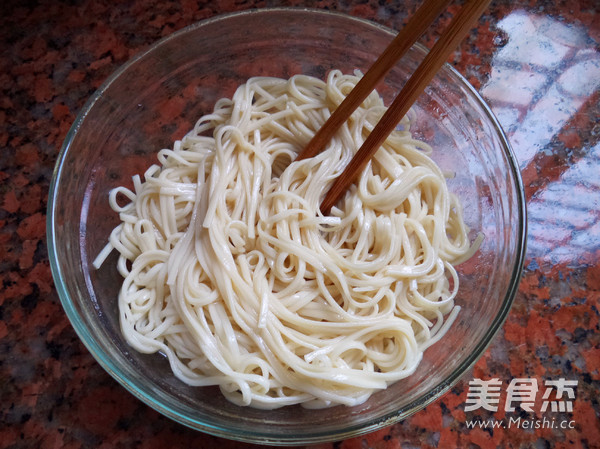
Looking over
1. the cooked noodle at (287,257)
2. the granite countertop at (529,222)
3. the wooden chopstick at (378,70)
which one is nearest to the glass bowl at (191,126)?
the cooked noodle at (287,257)

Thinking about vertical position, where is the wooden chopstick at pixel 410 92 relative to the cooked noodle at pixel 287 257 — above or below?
above

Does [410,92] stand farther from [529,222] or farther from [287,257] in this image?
[529,222]

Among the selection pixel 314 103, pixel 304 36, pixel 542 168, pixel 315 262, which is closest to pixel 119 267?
pixel 315 262

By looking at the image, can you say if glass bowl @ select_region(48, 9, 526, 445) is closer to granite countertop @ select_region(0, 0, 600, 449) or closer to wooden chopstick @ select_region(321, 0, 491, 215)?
granite countertop @ select_region(0, 0, 600, 449)

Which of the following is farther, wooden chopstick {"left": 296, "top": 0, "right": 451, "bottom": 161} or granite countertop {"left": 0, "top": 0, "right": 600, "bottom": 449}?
granite countertop {"left": 0, "top": 0, "right": 600, "bottom": 449}

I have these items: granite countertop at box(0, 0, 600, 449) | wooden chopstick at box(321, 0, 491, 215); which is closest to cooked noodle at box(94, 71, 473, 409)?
wooden chopstick at box(321, 0, 491, 215)

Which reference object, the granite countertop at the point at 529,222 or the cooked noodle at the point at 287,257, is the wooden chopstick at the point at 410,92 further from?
the granite countertop at the point at 529,222

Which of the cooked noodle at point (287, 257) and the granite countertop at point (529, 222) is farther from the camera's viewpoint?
the granite countertop at point (529, 222)

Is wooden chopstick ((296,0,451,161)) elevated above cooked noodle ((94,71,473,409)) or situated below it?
above
